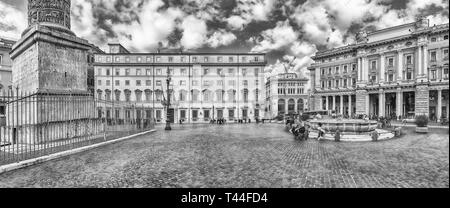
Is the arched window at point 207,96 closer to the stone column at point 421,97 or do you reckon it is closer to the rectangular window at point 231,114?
the rectangular window at point 231,114

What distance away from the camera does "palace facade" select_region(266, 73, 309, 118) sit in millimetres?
65000

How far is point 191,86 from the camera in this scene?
36.5 m

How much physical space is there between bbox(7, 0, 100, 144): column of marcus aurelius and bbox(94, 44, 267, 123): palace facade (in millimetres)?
24183

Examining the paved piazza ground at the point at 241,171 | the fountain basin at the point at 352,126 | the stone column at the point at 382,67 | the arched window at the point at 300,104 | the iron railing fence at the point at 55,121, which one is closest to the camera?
the paved piazza ground at the point at 241,171

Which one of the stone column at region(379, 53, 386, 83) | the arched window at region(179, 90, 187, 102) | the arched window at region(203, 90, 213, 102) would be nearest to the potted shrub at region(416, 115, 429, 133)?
the stone column at region(379, 53, 386, 83)

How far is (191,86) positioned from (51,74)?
26.3 metres

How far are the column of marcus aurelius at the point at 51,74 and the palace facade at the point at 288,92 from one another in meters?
59.5

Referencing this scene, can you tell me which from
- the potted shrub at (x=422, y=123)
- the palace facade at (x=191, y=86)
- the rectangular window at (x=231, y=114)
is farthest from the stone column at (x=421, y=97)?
the rectangular window at (x=231, y=114)

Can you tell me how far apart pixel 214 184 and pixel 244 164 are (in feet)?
6.17

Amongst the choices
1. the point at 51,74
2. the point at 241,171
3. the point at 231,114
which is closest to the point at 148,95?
the point at 231,114

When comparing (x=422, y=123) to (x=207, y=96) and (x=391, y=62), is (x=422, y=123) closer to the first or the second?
(x=391, y=62)

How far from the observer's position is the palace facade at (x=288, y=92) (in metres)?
65.0

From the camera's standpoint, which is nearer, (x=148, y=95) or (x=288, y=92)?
(x=148, y=95)

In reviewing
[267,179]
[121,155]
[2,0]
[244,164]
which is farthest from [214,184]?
[2,0]
